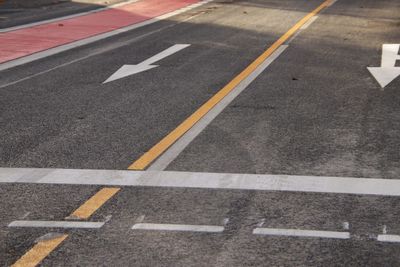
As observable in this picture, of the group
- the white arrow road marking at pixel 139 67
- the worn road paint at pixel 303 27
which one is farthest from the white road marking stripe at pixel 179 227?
the worn road paint at pixel 303 27

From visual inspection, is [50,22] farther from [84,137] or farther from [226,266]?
[226,266]

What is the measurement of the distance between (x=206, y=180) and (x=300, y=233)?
56.2 inches

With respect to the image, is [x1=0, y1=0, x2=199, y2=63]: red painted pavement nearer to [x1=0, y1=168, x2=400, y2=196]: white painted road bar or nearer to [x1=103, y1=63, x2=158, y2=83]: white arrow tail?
[x1=103, y1=63, x2=158, y2=83]: white arrow tail

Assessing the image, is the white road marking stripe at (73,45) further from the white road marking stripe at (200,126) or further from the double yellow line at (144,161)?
the white road marking stripe at (200,126)

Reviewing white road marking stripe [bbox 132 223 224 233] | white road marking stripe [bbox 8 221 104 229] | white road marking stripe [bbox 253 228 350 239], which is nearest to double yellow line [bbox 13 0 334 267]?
white road marking stripe [bbox 8 221 104 229]

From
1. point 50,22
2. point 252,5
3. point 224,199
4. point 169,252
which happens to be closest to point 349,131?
point 224,199

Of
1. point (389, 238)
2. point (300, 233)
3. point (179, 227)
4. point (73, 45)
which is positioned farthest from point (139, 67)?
A: point (389, 238)

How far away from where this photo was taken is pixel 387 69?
39.8 ft

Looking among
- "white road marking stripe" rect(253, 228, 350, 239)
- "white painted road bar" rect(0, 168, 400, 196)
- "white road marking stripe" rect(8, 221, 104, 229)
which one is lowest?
"white painted road bar" rect(0, 168, 400, 196)

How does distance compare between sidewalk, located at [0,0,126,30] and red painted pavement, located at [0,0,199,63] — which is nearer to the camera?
red painted pavement, located at [0,0,199,63]

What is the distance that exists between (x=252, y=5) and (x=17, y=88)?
14.5 metres

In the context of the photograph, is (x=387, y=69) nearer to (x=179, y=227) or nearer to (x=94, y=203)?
(x=94, y=203)

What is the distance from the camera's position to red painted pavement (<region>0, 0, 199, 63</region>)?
15.6 m

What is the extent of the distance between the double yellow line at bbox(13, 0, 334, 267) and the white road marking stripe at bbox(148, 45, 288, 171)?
0.05m
